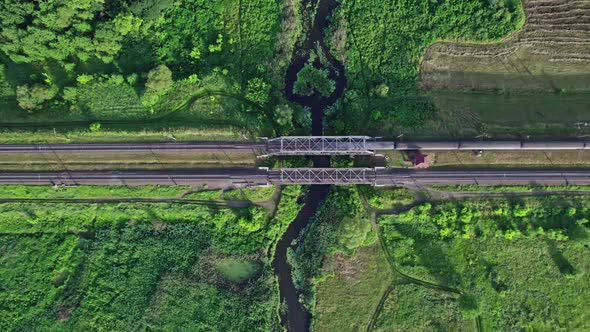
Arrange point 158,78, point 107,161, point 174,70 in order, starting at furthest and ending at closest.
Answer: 1. point 174,70
2. point 107,161
3. point 158,78

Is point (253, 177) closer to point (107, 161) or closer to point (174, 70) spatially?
point (174, 70)

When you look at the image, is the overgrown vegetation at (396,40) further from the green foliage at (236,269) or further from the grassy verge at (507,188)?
the green foliage at (236,269)

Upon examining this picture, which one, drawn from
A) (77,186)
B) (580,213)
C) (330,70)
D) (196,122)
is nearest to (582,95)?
(580,213)

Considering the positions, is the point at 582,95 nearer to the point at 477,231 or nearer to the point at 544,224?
the point at 544,224

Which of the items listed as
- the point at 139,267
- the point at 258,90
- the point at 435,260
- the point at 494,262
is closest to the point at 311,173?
the point at 258,90

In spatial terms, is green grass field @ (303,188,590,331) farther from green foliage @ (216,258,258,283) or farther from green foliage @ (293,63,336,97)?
green foliage @ (293,63,336,97)

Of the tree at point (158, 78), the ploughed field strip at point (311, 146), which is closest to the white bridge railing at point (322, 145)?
the ploughed field strip at point (311, 146)
